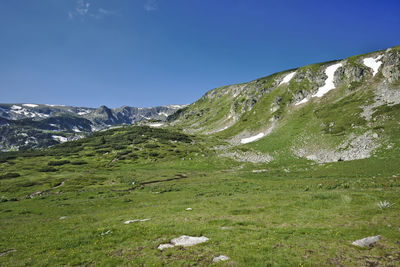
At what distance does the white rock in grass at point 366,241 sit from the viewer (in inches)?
469

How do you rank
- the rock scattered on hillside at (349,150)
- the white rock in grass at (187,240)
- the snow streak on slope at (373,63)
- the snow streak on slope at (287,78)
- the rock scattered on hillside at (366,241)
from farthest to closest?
the snow streak on slope at (287,78), the snow streak on slope at (373,63), the rock scattered on hillside at (349,150), the white rock in grass at (187,240), the rock scattered on hillside at (366,241)

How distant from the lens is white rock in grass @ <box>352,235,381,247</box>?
1191 centimetres

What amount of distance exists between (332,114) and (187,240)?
115479 millimetres

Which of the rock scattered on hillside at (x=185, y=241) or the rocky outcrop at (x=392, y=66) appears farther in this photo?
the rocky outcrop at (x=392, y=66)

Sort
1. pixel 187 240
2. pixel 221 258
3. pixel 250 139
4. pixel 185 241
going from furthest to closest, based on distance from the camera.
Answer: pixel 250 139, pixel 187 240, pixel 185 241, pixel 221 258

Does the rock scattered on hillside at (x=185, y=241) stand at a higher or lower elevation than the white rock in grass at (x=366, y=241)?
higher

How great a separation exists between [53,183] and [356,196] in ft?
299

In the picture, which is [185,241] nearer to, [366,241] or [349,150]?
[366,241]

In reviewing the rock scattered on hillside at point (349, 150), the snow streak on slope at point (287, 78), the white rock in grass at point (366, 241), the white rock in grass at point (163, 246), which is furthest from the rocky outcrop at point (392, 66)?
the white rock in grass at point (163, 246)

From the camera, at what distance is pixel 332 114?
103 metres

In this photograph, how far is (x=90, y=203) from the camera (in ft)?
131

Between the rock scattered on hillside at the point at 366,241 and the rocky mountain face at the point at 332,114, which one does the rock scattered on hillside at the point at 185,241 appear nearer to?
the rock scattered on hillside at the point at 366,241

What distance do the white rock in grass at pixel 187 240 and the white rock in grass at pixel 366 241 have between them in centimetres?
989

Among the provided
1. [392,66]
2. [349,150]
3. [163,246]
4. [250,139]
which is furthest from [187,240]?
[392,66]
